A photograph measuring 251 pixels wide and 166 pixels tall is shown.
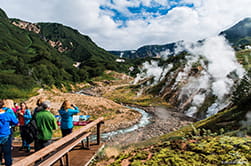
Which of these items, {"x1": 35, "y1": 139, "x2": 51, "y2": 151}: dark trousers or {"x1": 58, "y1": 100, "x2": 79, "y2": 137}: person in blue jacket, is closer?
{"x1": 35, "y1": 139, "x2": 51, "y2": 151}: dark trousers

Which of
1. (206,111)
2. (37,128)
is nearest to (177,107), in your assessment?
(206,111)

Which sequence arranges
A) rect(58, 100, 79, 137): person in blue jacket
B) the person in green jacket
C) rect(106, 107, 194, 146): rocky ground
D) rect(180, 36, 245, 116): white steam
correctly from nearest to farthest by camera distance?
the person in green jacket
rect(58, 100, 79, 137): person in blue jacket
rect(106, 107, 194, 146): rocky ground
rect(180, 36, 245, 116): white steam

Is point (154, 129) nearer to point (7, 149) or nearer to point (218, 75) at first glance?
point (218, 75)

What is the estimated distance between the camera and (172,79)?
47.1 metres

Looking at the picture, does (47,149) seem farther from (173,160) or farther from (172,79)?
(172,79)

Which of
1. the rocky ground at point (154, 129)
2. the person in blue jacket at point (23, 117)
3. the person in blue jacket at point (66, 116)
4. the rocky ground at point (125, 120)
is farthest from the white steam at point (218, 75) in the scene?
the person in blue jacket at point (23, 117)

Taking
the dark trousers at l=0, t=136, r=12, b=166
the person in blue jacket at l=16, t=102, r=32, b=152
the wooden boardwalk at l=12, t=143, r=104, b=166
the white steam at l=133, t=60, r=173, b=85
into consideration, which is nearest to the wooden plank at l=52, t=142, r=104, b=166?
the wooden boardwalk at l=12, t=143, r=104, b=166

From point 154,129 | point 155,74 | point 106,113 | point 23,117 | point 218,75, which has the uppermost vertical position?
point 155,74

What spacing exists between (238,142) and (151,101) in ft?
126

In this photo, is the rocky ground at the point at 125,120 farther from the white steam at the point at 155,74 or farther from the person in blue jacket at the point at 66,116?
the white steam at the point at 155,74

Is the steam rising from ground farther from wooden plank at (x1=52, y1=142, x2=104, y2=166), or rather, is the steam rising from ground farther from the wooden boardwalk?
the wooden boardwalk

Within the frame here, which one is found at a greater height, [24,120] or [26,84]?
[26,84]

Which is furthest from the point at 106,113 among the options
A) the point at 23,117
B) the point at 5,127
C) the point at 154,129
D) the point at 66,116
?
the point at 5,127

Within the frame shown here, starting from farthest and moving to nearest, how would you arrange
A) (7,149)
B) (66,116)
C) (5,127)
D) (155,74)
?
(155,74) < (66,116) < (7,149) < (5,127)
